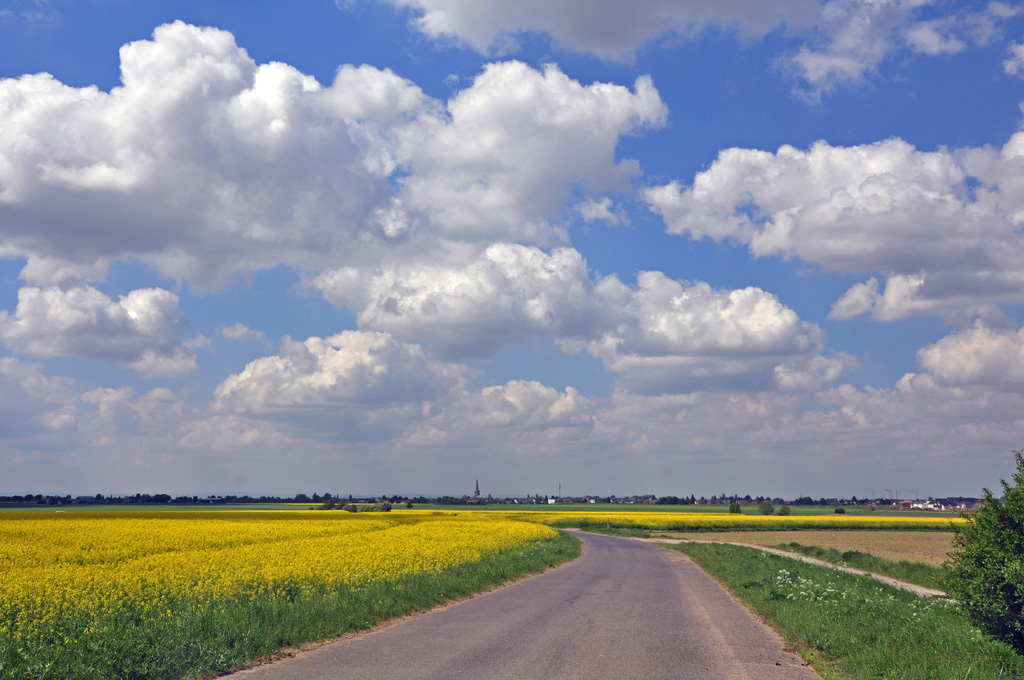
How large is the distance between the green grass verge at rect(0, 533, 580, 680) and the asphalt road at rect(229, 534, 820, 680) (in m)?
0.63

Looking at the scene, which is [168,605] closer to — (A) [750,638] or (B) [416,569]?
(B) [416,569]

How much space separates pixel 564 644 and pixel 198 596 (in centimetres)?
826

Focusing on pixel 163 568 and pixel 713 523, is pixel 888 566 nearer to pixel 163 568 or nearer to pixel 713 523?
pixel 163 568

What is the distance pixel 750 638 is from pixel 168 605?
40.2 feet

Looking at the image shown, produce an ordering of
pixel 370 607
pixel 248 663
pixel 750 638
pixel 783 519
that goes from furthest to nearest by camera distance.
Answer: pixel 783 519, pixel 370 607, pixel 750 638, pixel 248 663

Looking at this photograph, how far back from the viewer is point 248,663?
12547mm

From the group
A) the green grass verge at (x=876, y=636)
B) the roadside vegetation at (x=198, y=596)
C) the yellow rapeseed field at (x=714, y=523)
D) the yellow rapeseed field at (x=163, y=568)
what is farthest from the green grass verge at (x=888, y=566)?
the yellow rapeseed field at (x=714, y=523)

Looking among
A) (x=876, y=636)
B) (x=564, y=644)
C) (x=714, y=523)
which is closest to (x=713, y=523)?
(x=714, y=523)

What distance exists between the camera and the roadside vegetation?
11391mm

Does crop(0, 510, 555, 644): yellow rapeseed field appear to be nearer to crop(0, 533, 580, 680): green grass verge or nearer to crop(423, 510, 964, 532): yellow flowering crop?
crop(0, 533, 580, 680): green grass verge

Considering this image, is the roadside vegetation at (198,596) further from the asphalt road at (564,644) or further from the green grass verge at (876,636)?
the green grass verge at (876,636)

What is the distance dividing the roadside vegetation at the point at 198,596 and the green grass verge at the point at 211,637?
3cm

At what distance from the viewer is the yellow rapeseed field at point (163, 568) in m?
14.7

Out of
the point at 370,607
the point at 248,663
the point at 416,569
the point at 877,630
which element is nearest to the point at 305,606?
the point at 370,607
